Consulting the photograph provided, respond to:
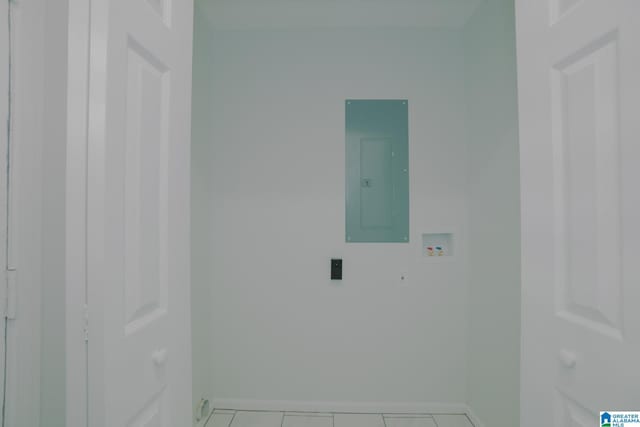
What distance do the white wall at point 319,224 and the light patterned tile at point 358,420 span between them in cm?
10

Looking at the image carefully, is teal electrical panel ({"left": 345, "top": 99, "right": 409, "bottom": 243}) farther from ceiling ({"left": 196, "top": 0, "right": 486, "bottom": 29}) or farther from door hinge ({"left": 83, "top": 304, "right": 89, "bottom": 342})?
door hinge ({"left": 83, "top": 304, "right": 89, "bottom": 342})

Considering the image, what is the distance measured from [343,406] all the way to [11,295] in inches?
79.5

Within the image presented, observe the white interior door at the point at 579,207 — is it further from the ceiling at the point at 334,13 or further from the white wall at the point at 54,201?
the ceiling at the point at 334,13

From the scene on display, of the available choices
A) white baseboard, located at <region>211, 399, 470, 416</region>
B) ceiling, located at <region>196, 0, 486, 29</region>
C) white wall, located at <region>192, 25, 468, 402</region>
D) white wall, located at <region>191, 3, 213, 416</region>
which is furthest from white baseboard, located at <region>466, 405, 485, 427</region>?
ceiling, located at <region>196, 0, 486, 29</region>

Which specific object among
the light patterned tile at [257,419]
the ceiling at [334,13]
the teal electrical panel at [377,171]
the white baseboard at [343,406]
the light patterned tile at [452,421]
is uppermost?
the ceiling at [334,13]

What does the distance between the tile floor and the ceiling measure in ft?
8.72

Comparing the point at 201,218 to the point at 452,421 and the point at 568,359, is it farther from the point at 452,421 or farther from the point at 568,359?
the point at 452,421

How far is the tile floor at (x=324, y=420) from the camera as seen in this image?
6.62 ft

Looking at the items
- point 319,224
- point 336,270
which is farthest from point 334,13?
point 336,270

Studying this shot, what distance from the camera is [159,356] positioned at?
0.79m

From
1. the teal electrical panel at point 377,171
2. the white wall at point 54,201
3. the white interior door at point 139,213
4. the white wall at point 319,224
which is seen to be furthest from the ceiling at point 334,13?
the white wall at point 54,201

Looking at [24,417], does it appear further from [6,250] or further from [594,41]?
[594,41]

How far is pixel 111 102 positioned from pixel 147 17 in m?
0.27

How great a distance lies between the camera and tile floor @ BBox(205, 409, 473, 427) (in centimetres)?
202
